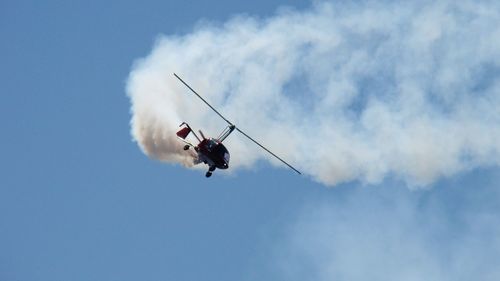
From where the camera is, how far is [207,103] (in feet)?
488

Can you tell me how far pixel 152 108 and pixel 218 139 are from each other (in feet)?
39.8

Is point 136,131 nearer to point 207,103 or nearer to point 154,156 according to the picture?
point 154,156

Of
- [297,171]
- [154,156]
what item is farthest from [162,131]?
[297,171]

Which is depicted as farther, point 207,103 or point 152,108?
point 152,108

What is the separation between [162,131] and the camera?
158 metres

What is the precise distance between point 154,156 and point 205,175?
366 inches

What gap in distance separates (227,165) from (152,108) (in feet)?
43.3

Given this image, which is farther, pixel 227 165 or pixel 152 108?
pixel 152 108

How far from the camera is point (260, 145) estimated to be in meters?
150

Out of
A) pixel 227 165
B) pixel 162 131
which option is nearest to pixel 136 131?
pixel 162 131

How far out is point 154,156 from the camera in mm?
157750

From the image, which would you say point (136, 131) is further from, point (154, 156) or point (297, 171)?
point (297, 171)

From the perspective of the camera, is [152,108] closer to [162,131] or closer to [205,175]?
[162,131]

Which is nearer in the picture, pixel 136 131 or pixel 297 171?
pixel 297 171
